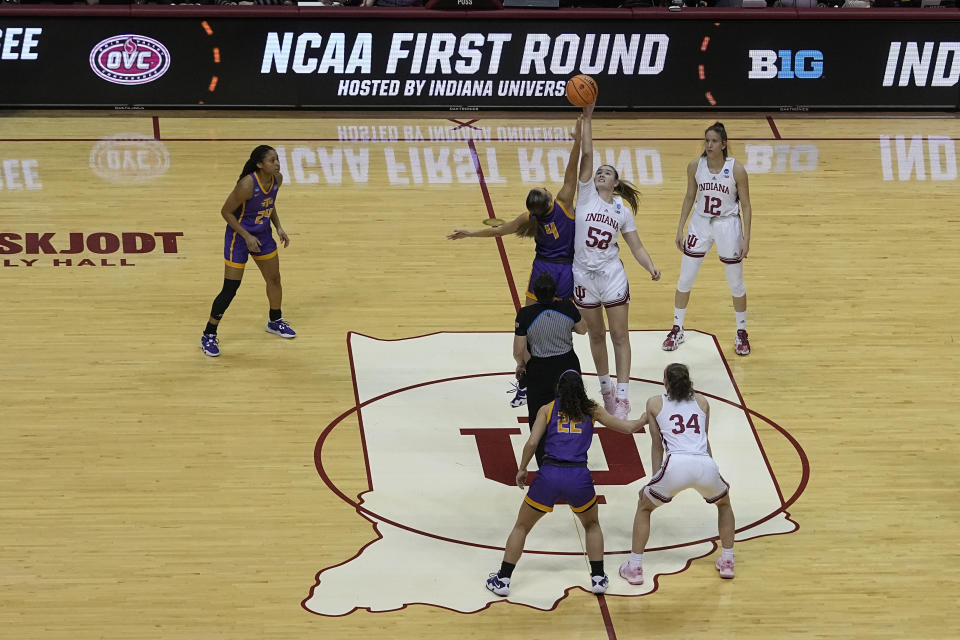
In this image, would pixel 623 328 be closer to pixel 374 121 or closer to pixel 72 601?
pixel 72 601

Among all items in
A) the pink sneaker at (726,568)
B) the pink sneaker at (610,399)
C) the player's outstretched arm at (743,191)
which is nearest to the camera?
the pink sneaker at (726,568)

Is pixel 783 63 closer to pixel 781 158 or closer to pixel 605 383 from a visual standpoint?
pixel 781 158

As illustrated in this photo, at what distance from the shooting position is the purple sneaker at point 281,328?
12.7 meters

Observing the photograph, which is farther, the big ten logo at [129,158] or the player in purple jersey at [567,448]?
the big ten logo at [129,158]

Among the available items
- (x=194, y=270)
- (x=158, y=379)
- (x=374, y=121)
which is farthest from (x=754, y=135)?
(x=158, y=379)

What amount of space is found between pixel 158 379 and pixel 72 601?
326cm

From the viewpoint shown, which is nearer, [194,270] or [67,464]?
[67,464]

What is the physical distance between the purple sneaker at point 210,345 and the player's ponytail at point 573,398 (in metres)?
4.66

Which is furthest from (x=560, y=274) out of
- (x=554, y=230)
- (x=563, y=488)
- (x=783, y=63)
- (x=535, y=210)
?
(x=783, y=63)

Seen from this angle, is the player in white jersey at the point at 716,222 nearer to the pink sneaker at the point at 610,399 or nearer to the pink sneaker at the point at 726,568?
the pink sneaker at the point at 610,399

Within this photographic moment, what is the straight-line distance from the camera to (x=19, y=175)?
16.1m

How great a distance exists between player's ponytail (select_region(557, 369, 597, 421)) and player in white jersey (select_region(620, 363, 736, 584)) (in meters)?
0.48

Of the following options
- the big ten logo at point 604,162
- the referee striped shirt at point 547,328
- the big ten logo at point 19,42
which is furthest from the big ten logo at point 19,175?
the referee striped shirt at point 547,328

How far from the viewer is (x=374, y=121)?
18.4 m
